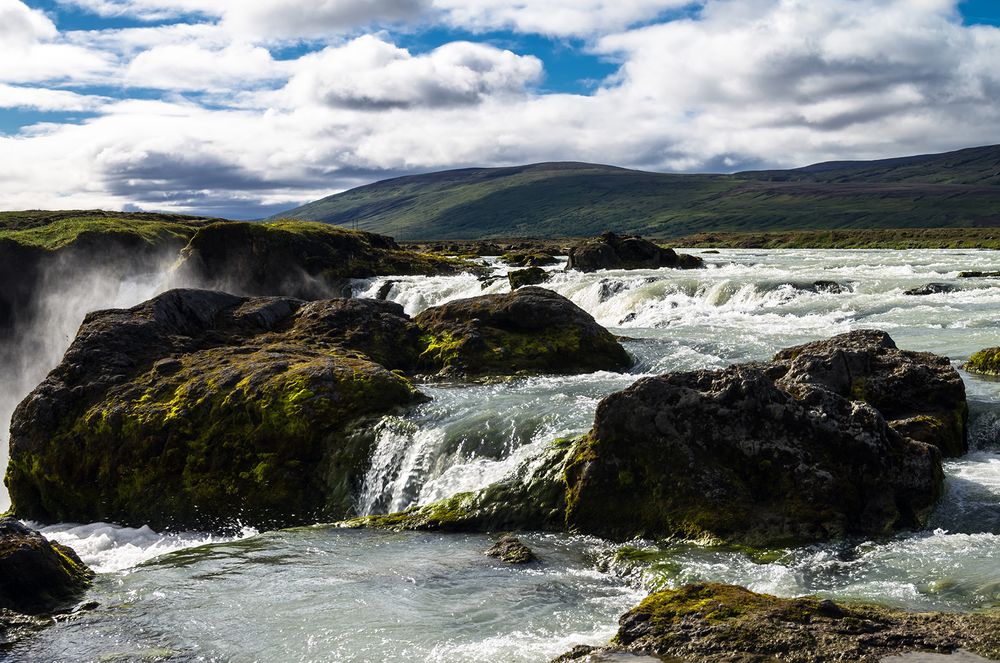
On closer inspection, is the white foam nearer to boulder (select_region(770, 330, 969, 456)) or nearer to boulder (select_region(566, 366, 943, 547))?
boulder (select_region(566, 366, 943, 547))

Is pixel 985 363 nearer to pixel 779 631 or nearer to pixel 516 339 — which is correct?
pixel 516 339

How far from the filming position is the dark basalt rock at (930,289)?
46303mm

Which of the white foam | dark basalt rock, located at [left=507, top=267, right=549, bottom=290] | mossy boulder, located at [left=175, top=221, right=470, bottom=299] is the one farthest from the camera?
mossy boulder, located at [left=175, top=221, right=470, bottom=299]

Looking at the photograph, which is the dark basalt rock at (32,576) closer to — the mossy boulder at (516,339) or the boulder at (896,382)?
the boulder at (896,382)

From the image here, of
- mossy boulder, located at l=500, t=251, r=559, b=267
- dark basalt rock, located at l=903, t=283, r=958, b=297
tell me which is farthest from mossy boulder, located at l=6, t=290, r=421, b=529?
mossy boulder, located at l=500, t=251, r=559, b=267

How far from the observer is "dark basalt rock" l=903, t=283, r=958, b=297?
152ft

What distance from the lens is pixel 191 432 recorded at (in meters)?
20.8

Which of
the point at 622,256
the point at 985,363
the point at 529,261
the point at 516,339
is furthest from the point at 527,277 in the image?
the point at 985,363

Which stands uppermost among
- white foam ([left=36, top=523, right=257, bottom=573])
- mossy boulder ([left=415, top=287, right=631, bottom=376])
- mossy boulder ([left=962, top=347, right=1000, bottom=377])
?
mossy boulder ([left=415, top=287, right=631, bottom=376])

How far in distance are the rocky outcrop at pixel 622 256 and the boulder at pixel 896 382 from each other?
5067 centimetres

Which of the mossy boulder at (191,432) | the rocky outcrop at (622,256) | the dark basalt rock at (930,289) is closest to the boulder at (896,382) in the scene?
the mossy boulder at (191,432)

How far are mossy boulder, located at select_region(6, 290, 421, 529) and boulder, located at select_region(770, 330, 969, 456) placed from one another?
10.2 metres

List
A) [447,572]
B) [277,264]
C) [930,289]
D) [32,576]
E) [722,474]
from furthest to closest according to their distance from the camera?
[277,264] → [930,289] → [722,474] → [447,572] → [32,576]

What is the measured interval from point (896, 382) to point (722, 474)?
23.9ft
